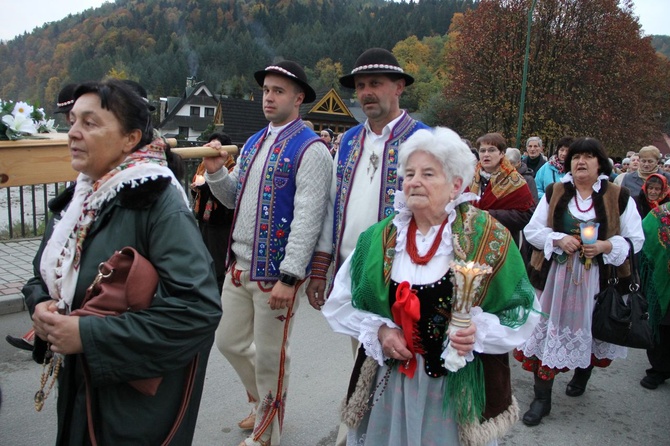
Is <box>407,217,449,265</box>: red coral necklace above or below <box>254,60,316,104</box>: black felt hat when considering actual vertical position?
below

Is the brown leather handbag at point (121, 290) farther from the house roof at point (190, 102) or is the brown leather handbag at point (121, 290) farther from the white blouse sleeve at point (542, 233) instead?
the house roof at point (190, 102)

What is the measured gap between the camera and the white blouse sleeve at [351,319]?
236 cm

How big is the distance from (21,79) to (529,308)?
105010 millimetres

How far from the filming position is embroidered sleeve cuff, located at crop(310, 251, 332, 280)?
326 centimetres

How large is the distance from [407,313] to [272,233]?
1185mm

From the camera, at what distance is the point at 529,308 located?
234 centimetres

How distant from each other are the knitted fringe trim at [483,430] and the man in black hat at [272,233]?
1.19 m

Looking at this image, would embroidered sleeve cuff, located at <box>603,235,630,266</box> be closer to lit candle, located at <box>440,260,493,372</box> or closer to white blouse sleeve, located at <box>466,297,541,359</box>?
white blouse sleeve, located at <box>466,297,541,359</box>

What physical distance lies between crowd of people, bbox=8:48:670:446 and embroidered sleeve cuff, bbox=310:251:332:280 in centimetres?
1

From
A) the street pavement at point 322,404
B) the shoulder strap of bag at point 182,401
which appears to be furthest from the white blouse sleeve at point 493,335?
the street pavement at point 322,404

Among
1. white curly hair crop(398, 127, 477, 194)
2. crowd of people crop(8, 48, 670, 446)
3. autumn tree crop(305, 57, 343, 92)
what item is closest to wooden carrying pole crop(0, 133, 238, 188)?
crowd of people crop(8, 48, 670, 446)

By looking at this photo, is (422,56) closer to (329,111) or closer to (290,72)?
(329,111)

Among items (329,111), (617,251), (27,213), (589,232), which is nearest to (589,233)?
(589,232)

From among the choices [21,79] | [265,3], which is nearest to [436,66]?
[265,3]
